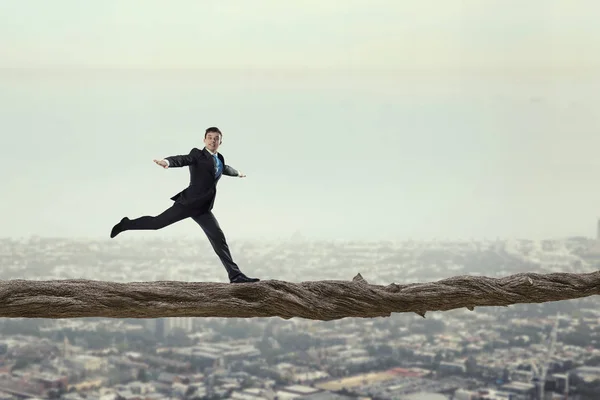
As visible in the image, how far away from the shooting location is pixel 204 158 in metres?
5.34

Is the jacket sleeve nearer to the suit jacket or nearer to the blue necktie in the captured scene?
the suit jacket

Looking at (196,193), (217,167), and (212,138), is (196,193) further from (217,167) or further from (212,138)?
(212,138)

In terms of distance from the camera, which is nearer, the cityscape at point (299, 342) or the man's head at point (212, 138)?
the man's head at point (212, 138)

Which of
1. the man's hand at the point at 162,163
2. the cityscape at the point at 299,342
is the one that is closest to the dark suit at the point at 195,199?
the man's hand at the point at 162,163

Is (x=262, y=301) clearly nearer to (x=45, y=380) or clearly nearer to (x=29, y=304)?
(x=29, y=304)

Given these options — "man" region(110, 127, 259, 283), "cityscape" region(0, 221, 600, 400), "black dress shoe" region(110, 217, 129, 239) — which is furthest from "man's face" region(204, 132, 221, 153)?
"cityscape" region(0, 221, 600, 400)

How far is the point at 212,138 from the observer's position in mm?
5340

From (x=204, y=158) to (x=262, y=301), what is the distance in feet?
3.23

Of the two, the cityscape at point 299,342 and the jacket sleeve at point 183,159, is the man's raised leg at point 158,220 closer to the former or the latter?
the jacket sleeve at point 183,159

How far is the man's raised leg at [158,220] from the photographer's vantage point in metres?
5.35

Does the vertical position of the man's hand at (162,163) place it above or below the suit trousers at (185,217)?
above

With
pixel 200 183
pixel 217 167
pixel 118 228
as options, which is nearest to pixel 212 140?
pixel 217 167

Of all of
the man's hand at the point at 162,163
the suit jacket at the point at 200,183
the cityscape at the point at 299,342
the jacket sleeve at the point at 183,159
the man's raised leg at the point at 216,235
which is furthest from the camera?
the cityscape at the point at 299,342

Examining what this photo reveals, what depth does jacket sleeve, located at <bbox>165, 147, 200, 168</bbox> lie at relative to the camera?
17.0 ft
